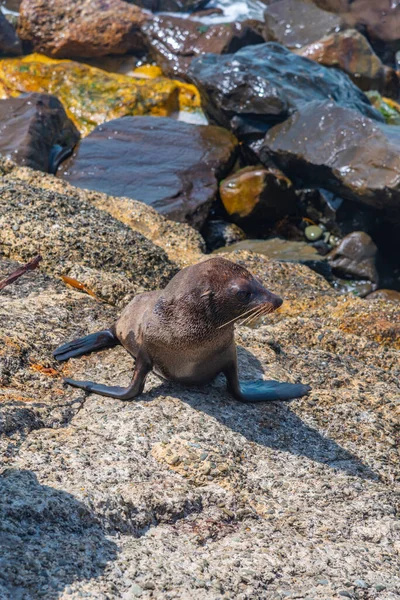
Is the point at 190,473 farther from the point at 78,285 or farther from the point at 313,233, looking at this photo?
the point at 313,233

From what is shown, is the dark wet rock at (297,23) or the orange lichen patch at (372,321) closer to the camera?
the orange lichen patch at (372,321)

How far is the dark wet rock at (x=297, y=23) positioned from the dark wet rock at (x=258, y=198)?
8155 millimetres

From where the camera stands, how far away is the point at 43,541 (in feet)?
9.82

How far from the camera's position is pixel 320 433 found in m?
4.53

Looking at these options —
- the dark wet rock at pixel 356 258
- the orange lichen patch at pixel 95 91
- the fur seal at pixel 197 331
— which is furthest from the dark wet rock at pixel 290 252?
the orange lichen patch at pixel 95 91

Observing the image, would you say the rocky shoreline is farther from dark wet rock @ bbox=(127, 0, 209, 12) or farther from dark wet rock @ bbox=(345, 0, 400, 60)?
dark wet rock @ bbox=(127, 0, 209, 12)

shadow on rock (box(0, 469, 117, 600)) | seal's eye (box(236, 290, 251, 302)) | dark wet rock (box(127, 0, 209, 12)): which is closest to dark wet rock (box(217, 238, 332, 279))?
seal's eye (box(236, 290, 251, 302))

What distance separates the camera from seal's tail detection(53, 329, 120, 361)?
475 cm

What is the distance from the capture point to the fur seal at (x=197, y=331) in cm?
429

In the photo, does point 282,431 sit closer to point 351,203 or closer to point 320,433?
point 320,433

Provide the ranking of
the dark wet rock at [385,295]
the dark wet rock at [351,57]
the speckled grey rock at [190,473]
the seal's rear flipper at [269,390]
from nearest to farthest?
the speckled grey rock at [190,473]
the seal's rear flipper at [269,390]
the dark wet rock at [385,295]
the dark wet rock at [351,57]

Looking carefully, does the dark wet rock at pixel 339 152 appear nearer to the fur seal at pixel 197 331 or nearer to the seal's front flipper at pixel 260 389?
the seal's front flipper at pixel 260 389

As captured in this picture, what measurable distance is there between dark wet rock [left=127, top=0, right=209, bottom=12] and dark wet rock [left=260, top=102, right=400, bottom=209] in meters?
10.1

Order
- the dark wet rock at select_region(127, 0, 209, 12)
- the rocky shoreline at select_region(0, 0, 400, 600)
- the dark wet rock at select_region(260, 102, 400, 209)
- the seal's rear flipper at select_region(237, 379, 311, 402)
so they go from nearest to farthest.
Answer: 1. the rocky shoreline at select_region(0, 0, 400, 600)
2. the seal's rear flipper at select_region(237, 379, 311, 402)
3. the dark wet rock at select_region(260, 102, 400, 209)
4. the dark wet rock at select_region(127, 0, 209, 12)
